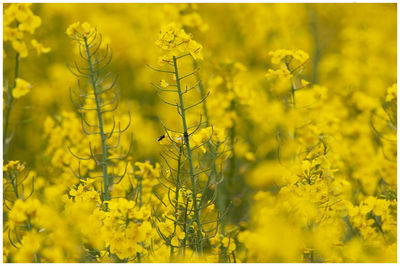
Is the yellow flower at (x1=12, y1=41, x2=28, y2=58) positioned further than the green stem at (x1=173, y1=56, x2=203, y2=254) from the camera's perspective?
Yes

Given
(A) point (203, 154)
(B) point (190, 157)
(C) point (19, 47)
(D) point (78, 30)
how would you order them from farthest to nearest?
(A) point (203, 154) → (C) point (19, 47) → (D) point (78, 30) → (B) point (190, 157)

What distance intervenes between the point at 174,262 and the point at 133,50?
5523 millimetres

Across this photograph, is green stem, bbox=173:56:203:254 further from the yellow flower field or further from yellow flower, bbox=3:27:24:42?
yellow flower, bbox=3:27:24:42

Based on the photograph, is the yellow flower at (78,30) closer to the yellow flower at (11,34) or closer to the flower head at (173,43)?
the flower head at (173,43)

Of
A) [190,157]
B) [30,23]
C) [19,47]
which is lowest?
[190,157]

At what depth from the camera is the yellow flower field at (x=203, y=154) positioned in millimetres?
2961

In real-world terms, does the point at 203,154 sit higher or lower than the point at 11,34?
lower

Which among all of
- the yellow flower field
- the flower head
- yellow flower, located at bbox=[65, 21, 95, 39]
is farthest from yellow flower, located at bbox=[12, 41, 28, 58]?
the flower head


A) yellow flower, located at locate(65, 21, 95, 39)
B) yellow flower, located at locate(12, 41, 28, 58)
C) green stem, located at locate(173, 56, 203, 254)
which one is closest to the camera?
green stem, located at locate(173, 56, 203, 254)

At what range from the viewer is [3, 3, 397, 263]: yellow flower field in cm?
296

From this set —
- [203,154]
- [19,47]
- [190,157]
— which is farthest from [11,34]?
[190,157]

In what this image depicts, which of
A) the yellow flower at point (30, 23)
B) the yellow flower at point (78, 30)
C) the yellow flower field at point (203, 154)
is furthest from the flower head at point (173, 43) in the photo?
the yellow flower at point (30, 23)

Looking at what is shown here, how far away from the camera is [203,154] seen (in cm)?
398

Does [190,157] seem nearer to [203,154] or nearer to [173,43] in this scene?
[173,43]
